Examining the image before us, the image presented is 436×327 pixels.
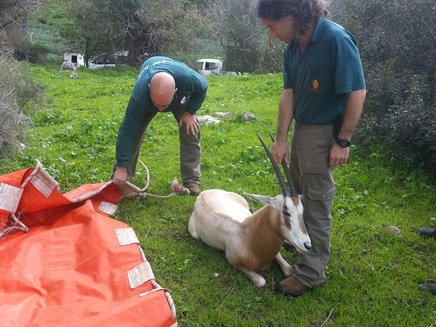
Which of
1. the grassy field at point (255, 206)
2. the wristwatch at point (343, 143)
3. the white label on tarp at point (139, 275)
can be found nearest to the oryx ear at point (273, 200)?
the wristwatch at point (343, 143)

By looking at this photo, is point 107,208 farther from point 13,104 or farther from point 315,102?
point 13,104

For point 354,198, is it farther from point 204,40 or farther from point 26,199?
point 204,40

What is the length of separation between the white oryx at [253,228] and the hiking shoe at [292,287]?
19 cm

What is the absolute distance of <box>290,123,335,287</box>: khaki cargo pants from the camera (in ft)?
10.8

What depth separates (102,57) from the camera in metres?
23.5

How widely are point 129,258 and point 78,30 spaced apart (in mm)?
22395

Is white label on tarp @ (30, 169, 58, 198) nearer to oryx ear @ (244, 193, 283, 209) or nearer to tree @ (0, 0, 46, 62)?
oryx ear @ (244, 193, 283, 209)

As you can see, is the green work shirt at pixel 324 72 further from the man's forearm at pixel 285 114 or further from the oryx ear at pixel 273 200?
the oryx ear at pixel 273 200

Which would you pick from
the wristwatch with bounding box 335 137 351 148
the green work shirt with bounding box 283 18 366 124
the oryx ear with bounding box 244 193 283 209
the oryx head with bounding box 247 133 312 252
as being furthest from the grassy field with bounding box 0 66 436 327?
the green work shirt with bounding box 283 18 366 124

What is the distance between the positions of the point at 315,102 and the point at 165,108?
2188 mm

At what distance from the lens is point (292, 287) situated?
353 cm

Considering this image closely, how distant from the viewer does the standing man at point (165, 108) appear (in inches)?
173

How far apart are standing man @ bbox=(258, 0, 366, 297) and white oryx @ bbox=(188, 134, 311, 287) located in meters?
0.22

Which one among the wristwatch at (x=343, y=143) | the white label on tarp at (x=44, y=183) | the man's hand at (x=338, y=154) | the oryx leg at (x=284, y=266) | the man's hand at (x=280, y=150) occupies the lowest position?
the oryx leg at (x=284, y=266)
